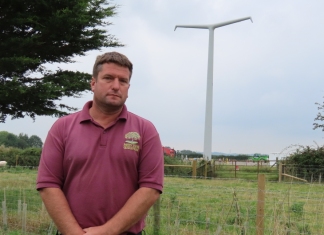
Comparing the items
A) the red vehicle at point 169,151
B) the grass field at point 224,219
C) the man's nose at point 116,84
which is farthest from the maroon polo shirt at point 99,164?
the red vehicle at point 169,151

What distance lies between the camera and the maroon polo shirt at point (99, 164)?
2.58 metres

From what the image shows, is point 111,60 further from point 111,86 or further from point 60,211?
point 60,211

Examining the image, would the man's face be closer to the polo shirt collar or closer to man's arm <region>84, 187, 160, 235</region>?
the polo shirt collar

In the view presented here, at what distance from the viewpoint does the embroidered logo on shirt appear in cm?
260

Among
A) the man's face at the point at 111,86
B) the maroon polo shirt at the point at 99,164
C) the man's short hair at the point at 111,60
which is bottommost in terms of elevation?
the maroon polo shirt at the point at 99,164

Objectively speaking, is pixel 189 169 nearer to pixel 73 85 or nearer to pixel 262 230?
pixel 73 85

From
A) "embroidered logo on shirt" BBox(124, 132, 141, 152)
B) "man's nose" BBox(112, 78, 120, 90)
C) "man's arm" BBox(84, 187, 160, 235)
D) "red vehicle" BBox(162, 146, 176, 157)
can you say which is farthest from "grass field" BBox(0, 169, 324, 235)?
"red vehicle" BBox(162, 146, 176, 157)

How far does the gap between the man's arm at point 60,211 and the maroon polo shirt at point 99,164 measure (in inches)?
1.5

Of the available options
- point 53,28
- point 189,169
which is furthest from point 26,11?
point 189,169

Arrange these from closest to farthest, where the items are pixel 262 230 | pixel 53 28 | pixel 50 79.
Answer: pixel 262 230, pixel 53 28, pixel 50 79

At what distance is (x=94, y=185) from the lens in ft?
8.46

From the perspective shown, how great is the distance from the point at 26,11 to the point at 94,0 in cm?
156

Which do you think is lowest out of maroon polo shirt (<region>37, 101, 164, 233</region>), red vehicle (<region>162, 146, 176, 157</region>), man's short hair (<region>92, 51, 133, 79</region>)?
maroon polo shirt (<region>37, 101, 164, 233</region>)

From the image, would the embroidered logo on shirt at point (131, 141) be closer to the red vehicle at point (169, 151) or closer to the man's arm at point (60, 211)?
the man's arm at point (60, 211)
